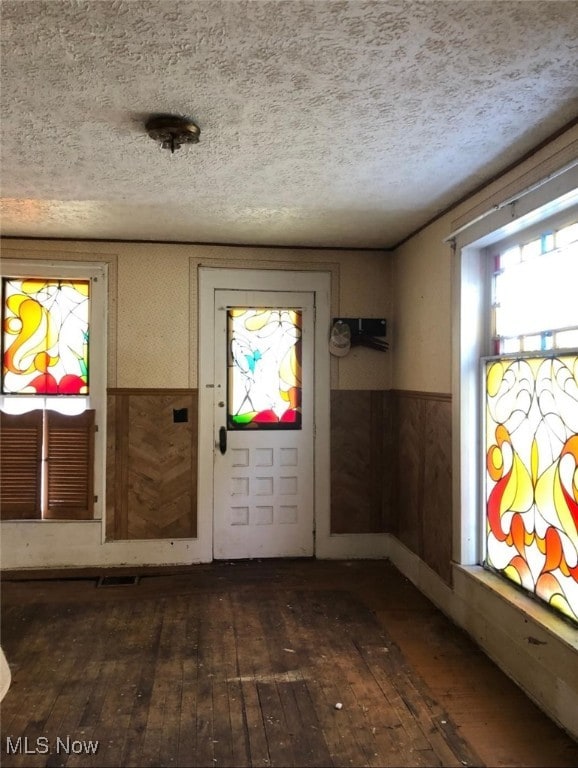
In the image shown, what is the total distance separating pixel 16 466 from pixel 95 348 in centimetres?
103

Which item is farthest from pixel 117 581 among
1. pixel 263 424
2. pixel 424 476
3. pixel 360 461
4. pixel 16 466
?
pixel 424 476

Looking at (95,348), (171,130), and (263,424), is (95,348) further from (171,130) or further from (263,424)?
(171,130)

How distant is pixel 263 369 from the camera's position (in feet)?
13.4

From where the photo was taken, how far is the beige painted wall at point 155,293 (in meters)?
3.96

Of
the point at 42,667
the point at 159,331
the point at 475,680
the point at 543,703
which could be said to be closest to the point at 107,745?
the point at 42,667

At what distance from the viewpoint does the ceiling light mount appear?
2.11 metres

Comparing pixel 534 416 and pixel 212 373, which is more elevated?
pixel 212 373

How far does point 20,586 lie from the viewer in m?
3.54

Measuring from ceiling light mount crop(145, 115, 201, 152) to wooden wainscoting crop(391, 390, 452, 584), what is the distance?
6.65 feet

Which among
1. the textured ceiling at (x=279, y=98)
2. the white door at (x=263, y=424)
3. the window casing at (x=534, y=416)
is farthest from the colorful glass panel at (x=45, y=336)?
the window casing at (x=534, y=416)

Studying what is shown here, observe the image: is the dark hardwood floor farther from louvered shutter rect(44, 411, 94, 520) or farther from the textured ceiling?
the textured ceiling

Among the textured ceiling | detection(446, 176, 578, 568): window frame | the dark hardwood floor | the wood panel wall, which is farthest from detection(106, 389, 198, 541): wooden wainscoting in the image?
detection(446, 176, 578, 568): window frame

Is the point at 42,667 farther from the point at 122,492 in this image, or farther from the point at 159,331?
the point at 159,331

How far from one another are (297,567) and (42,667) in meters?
1.88
